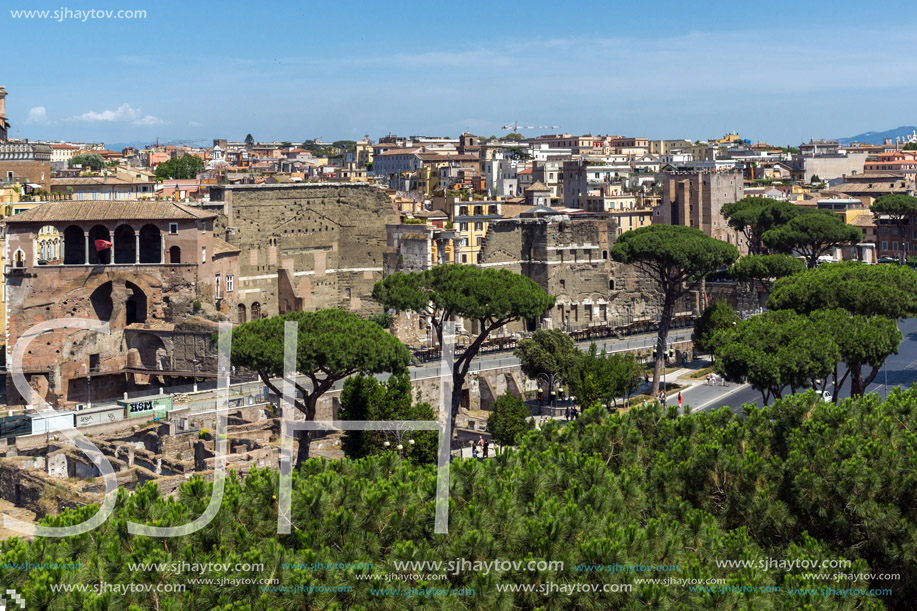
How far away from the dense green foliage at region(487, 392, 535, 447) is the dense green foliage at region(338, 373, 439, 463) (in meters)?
2.92

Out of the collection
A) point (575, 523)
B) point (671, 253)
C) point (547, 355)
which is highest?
point (671, 253)

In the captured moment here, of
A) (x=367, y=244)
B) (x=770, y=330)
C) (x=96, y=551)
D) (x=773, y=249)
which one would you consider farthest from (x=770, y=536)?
(x=773, y=249)

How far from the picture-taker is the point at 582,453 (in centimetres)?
1948

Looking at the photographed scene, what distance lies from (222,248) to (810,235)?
3347 cm

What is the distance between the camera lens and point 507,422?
36.4 meters

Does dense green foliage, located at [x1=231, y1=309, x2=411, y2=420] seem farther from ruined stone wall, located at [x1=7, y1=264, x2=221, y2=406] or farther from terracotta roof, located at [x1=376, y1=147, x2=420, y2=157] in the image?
terracotta roof, located at [x1=376, y1=147, x2=420, y2=157]

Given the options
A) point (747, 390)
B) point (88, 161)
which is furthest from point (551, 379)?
point (88, 161)

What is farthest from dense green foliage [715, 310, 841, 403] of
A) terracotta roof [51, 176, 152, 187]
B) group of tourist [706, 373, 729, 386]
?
terracotta roof [51, 176, 152, 187]

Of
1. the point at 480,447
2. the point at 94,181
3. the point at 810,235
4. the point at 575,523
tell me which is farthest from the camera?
the point at 94,181

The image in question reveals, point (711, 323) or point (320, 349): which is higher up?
point (320, 349)

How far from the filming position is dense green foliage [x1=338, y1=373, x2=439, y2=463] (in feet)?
111

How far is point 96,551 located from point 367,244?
4802cm

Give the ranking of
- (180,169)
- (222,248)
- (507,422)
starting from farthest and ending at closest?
(180,169)
(222,248)
(507,422)

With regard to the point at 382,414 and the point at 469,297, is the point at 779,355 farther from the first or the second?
the point at 469,297
